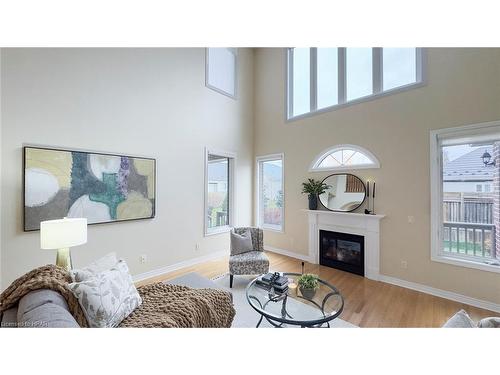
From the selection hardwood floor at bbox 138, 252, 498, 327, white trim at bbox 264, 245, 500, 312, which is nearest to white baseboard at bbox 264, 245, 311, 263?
hardwood floor at bbox 138, 252, 498, 327

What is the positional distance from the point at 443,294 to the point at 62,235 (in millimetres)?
4370

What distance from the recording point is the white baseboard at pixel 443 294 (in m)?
2.34

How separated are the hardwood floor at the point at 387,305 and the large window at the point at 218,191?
1110 mm

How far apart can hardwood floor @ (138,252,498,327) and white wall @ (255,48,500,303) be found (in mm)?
258

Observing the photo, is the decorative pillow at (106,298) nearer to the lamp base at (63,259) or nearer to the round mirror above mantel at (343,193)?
the lamp base at (63,259)

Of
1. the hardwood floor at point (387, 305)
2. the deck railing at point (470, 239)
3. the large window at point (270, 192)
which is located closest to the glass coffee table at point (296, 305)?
the hardwood floor at point (387, 305)

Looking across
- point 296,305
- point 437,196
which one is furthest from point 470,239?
point 296,305

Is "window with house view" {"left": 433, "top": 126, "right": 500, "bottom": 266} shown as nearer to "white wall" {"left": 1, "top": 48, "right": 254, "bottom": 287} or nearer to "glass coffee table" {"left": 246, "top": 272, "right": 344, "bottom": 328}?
"glass coffee table" {"left": 246, "top": 272, "right": 344, "bottom": 328}
